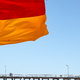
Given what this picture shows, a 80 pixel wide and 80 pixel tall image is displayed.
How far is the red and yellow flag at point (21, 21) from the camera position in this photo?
7.74 meters

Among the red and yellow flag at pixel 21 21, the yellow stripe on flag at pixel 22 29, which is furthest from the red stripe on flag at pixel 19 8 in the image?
the yellow stripe on flag at pixel 22 29

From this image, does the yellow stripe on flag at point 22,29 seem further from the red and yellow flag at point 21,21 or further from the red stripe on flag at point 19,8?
the red stripe on flag at point 19,8

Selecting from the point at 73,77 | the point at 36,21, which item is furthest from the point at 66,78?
the point at 36,21

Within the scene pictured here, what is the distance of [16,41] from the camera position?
7820mm

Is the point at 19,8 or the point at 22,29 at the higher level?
the point at 19,8

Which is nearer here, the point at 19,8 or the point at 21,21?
the point at 19,8

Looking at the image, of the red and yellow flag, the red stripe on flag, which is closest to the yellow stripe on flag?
the red and yellow flag

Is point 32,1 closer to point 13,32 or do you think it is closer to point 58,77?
point 13,32

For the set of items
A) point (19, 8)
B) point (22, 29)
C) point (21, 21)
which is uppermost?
point (19, 8)

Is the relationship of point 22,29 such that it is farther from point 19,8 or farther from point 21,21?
point 19,8

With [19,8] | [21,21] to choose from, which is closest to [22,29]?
[21,21]

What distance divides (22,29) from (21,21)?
237mm

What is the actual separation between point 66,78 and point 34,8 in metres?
67.7

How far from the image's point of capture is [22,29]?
7902 millimetres
